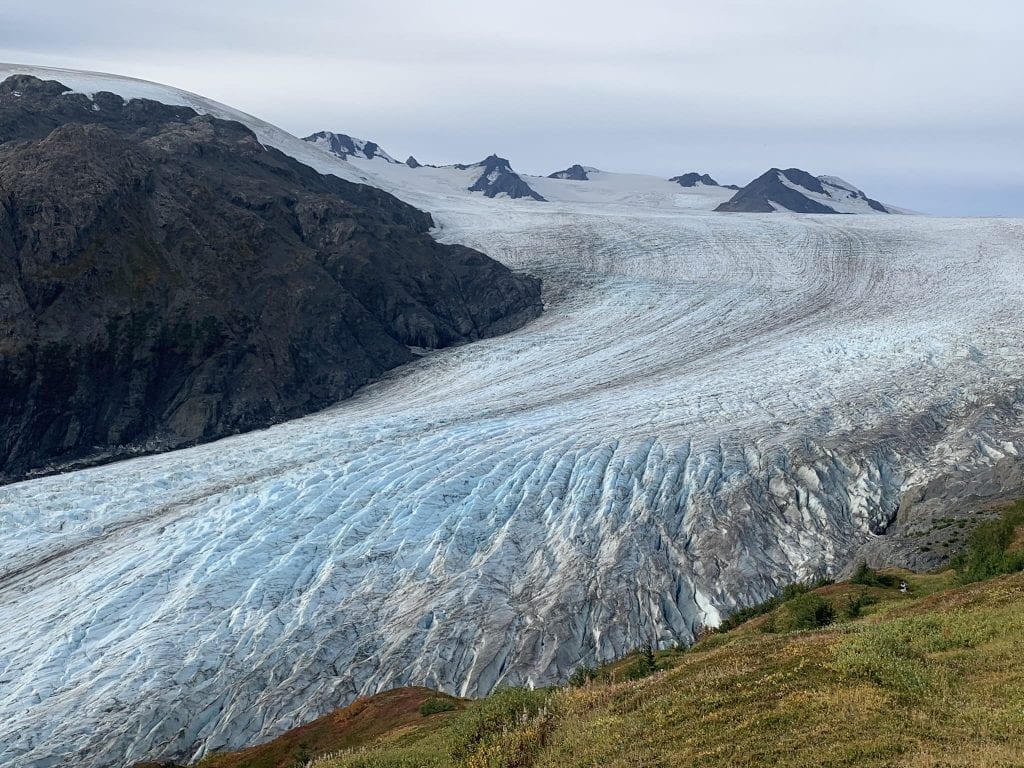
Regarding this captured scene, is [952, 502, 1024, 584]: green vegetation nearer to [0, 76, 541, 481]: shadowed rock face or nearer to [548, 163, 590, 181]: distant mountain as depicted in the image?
[0, 76, 541, 481]: shadowed rock face

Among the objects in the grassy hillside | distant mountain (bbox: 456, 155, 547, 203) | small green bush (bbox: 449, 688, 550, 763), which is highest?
distant mountain (bbox: 456, 155, 547, 203)

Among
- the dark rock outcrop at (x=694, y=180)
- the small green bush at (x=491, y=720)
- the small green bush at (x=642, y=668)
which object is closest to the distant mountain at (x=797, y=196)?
the dark rock outcrop at (x=694, y=180)

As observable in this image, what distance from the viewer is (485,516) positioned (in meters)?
24.7

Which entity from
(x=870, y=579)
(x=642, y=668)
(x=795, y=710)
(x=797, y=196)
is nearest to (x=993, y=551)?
(x=870, y=579)

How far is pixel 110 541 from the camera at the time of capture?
78.8 feet

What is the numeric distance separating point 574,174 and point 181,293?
344ft

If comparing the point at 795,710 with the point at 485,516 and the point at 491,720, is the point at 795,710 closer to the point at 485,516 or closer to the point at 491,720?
the point at 491,720

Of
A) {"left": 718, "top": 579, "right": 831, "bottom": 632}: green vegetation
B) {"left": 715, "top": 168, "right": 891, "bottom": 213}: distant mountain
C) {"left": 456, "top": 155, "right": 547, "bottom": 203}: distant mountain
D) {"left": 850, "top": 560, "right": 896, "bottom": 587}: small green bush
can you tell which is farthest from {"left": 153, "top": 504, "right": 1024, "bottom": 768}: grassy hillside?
{"left": 456, "top": 155, "right": 547, "bottom": 203}: distant mountain

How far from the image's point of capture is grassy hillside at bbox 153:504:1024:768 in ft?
29.8

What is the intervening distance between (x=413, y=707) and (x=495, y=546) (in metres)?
7.86

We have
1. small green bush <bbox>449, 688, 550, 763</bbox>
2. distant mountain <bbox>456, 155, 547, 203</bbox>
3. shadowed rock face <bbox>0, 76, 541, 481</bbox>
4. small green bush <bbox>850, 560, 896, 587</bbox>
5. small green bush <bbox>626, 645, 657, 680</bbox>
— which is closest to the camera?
small green bush <bbox>449, 688, 550, 763</bbox>

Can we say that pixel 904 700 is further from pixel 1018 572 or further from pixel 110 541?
pixel 110 541

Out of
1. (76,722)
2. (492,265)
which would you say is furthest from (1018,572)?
(492,265)

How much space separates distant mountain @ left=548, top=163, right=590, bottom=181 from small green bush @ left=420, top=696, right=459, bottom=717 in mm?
123018
